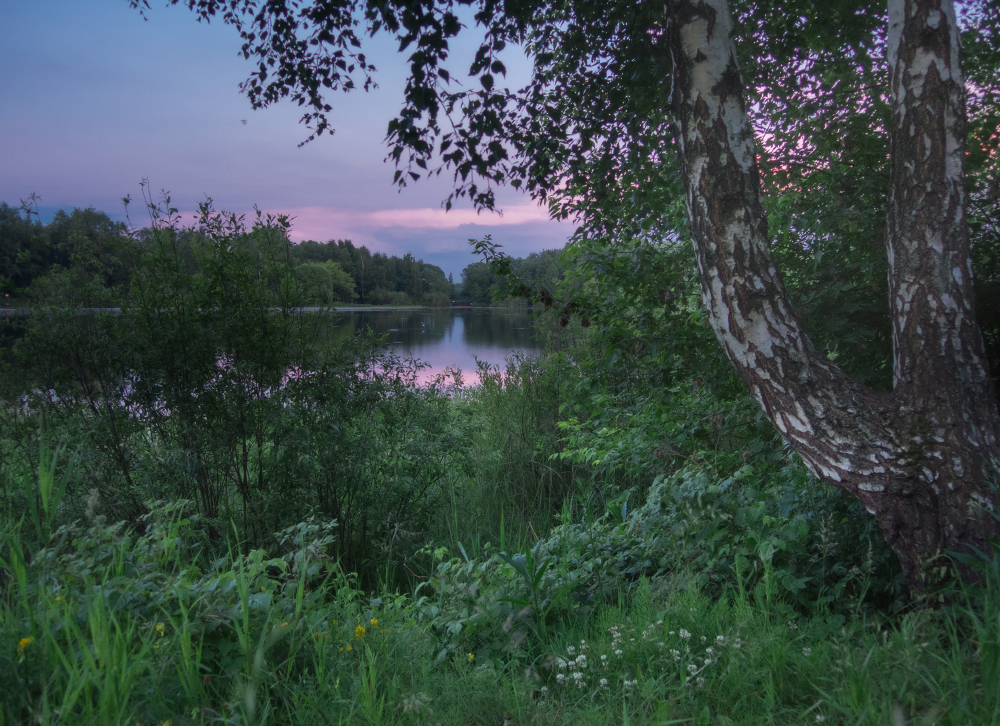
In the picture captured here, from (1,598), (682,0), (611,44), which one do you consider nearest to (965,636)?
(682,0)

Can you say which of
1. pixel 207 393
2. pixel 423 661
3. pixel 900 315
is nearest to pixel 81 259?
pixel 207 393

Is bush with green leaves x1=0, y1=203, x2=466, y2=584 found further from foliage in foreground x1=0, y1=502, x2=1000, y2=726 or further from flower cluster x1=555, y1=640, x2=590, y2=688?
flower cluster x1=555, y1=640, x2=590, y2=688

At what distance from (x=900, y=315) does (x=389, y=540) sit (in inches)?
143

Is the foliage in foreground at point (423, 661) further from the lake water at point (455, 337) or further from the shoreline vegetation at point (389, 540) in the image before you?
the lake water at point (455, 337)

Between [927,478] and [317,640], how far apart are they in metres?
2.34

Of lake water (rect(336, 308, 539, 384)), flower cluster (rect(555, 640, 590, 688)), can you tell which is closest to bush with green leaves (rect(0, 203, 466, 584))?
flower cluster (rect(555, 640, 590, 688))

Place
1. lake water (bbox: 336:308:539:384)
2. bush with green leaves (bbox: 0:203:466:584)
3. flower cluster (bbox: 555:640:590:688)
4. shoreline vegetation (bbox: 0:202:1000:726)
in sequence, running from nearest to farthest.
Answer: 1. shoreline vegetation (bbox: 0:202:1000:726)
2. flower cluster (bbox: 555:640:590:688)
3. bush with green leaves (bbox: 0:203:466:584)
4. lake water (bbox: 336:308:539:384)

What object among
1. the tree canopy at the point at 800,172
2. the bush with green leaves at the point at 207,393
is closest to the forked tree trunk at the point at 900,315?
the tree canopy at the point at 800,172

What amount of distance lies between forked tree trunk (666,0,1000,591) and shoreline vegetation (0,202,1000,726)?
0.29 m

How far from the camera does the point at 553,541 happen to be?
312 cm

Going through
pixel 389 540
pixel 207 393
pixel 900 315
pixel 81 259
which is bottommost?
pixel 389 540

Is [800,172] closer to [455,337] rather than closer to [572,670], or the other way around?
[572,670]

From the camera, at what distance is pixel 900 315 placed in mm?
2391

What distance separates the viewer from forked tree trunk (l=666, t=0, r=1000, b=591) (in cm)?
221
